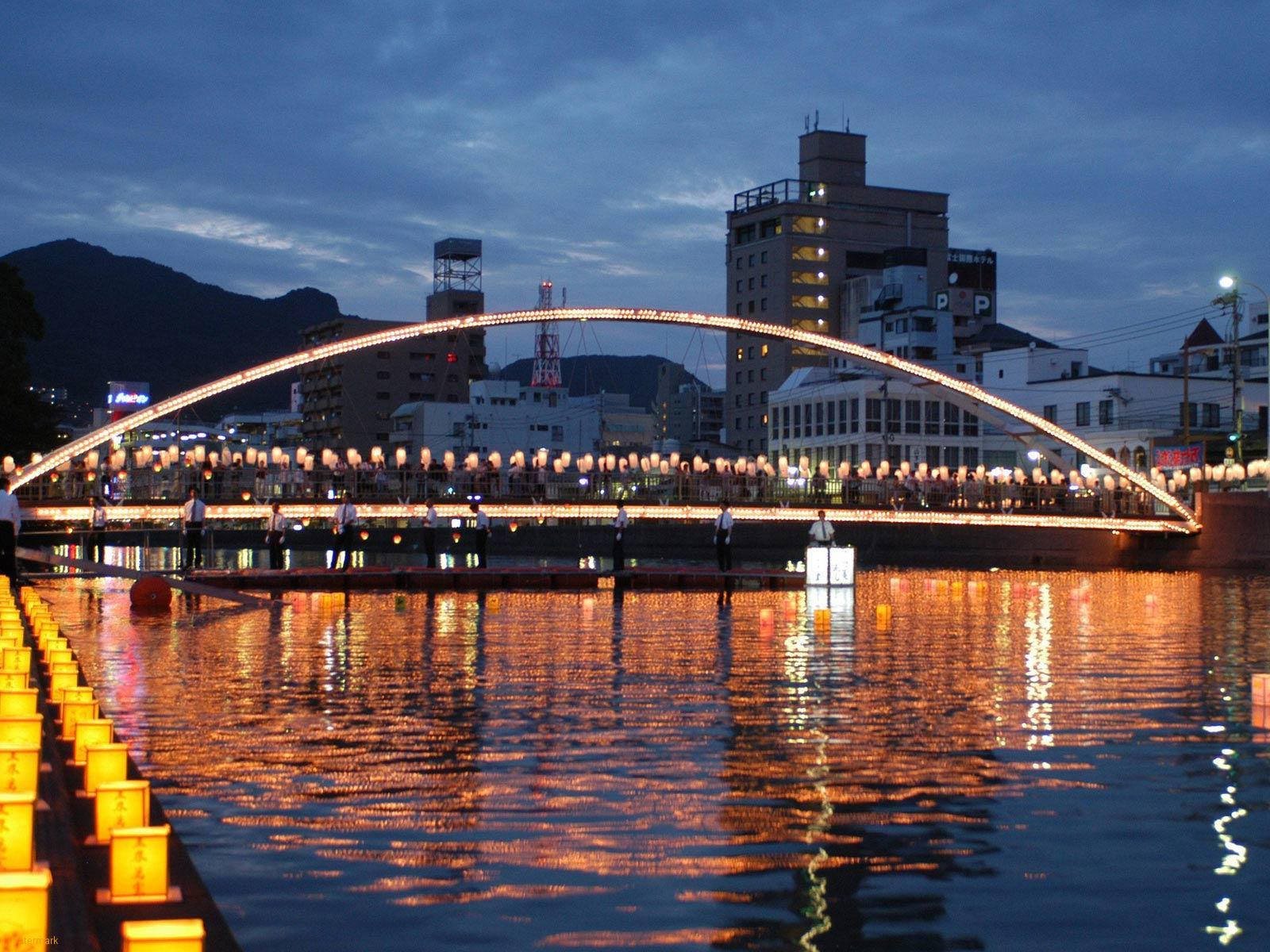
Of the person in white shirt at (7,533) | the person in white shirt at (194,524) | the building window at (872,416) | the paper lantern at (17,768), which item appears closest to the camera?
the paper lantern at (17,768)

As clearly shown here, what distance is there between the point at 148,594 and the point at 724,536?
18389 mm

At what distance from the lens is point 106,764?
8.23 metres

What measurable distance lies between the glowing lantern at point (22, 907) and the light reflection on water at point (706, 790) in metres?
2.02

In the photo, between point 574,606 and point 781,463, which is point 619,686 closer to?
point 574,606

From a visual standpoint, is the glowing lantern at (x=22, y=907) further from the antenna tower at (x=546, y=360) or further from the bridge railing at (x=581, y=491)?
the antenna tower at (x=546, y=360)

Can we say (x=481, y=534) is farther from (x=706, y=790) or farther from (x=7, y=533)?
(x=706, y=790)

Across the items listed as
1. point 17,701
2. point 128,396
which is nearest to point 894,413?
point 17,701

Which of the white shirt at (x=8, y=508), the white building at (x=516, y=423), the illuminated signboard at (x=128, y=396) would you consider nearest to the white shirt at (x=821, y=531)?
the white shirt at (x=8, y=508)

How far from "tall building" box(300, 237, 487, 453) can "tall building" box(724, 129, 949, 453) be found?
90.8ft

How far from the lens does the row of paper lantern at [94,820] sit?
5.32 m

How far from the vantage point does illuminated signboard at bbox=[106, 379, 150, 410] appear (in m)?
165

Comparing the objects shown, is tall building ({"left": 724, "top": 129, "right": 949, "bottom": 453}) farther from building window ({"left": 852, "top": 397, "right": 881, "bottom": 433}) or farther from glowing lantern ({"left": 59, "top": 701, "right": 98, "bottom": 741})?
glowing lantern ({"left": 59, "top": 701, "right": 98, "bottom": 741})

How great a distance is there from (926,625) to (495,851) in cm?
1932

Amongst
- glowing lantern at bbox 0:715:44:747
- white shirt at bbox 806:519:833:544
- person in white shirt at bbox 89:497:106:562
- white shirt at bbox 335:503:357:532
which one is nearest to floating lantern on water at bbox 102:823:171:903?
glowing lantern at bbox 0:715:44:747
